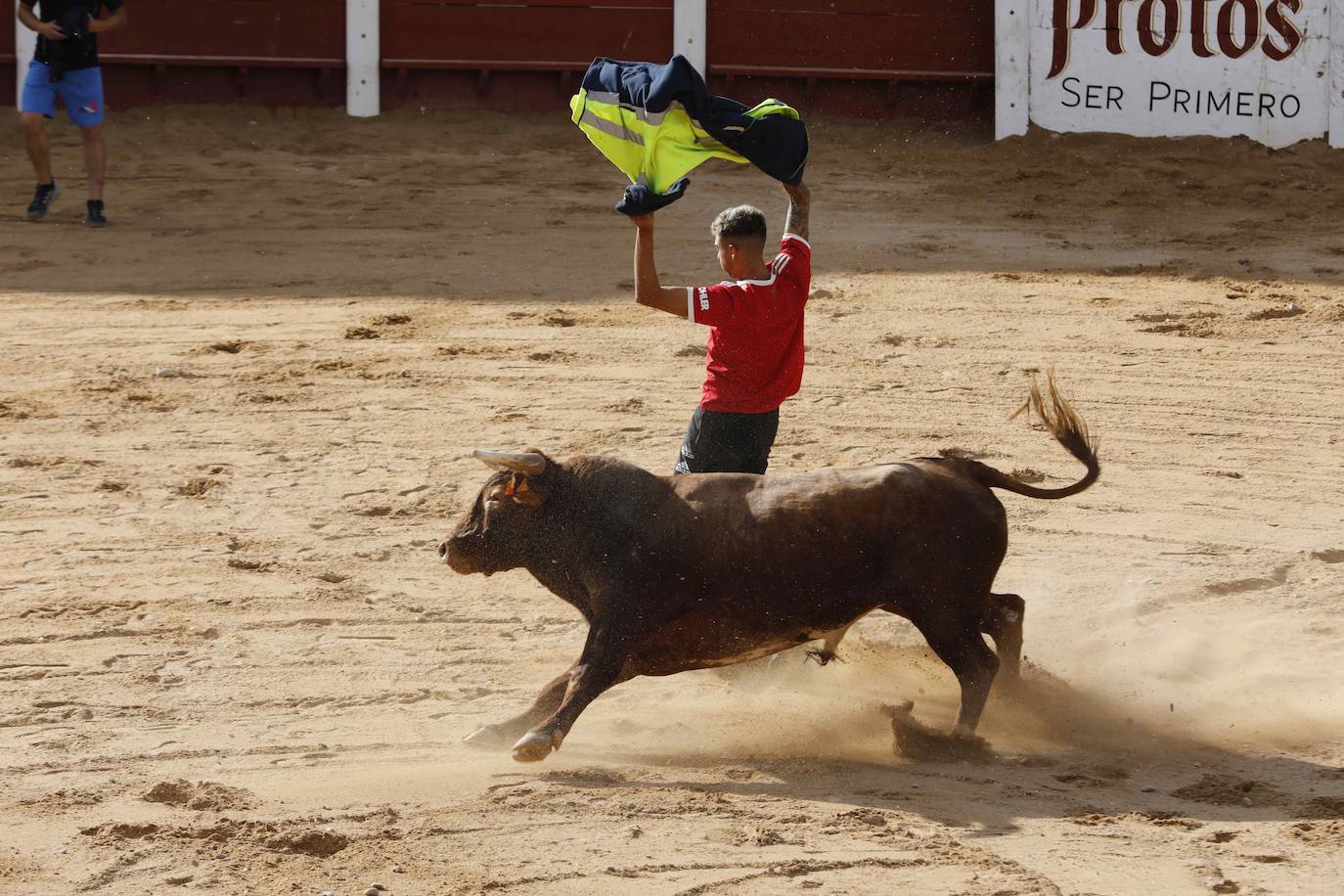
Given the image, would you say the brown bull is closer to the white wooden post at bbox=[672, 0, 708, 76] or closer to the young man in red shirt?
the young man in red shirt

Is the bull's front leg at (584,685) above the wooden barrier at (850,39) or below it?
below

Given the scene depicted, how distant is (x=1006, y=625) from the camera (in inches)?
180

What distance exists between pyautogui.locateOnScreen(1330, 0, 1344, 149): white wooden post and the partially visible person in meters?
8.59

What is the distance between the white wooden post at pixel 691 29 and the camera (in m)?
13.1

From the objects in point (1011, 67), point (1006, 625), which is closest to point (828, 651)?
point (1006, 625)

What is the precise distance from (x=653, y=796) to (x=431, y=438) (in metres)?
3.14

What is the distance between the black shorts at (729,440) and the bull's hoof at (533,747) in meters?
1.02

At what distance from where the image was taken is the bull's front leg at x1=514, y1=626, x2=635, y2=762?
13.6 feet

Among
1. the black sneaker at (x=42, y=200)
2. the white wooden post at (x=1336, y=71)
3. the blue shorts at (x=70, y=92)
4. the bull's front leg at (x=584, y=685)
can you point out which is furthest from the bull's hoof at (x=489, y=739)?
the white wooden post at (x=1336, y=71)

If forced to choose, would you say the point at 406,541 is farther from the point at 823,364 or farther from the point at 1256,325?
the point at 1256,325

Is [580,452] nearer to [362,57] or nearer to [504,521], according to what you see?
[504,521]

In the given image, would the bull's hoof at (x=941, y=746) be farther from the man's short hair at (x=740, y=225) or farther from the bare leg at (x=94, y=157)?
the bare leg at (x=94, y=157)

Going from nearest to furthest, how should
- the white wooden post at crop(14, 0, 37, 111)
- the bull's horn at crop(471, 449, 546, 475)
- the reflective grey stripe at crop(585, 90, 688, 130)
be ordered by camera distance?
the bull's horn at crop(471, 449, 546, 475), the reflective grey stripe at crop(585, 90, 688, 130), the white wooden post at crop(14, 0, 37, 111)

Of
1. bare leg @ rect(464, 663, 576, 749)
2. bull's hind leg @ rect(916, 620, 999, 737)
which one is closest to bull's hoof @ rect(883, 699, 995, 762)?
bull's hind leg @ rect(916, 620, 999, 737)
